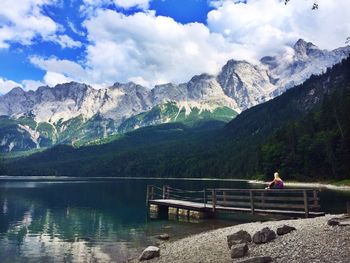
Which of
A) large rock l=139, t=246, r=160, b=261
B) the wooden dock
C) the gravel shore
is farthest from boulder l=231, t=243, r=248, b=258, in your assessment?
the wooden dock

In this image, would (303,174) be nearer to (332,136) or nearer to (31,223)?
(332,136)

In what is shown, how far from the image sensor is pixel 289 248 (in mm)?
23281

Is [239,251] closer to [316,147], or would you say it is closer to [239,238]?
[239,238]

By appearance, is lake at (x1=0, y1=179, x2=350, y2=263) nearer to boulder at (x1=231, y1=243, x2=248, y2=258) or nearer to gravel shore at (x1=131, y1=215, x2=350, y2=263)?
gravel shore at (x1=131, y1=215, x2=350, y2=263)

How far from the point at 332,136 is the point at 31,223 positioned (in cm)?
9596

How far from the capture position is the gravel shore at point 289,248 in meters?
20.5

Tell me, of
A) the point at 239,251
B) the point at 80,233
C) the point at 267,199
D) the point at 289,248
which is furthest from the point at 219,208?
the point at 289,248

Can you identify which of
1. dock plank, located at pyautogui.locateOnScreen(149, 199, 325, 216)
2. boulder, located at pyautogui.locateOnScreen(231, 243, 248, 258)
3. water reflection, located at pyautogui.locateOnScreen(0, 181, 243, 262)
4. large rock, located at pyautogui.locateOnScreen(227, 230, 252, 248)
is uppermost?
dock plank, located at pyautogui.locateOnScreen(149, 199, 325, 216)

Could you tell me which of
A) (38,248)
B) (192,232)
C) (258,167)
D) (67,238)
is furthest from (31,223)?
(258,167)

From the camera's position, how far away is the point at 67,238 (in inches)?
1688

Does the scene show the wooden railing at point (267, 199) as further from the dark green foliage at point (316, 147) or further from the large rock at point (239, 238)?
the dark green foliage at point (316, 147)

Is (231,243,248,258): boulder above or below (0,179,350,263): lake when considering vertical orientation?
above

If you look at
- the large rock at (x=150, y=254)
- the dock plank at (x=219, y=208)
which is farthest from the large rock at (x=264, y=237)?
the dock plank at (x=219, y=208)

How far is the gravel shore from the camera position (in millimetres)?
20547
